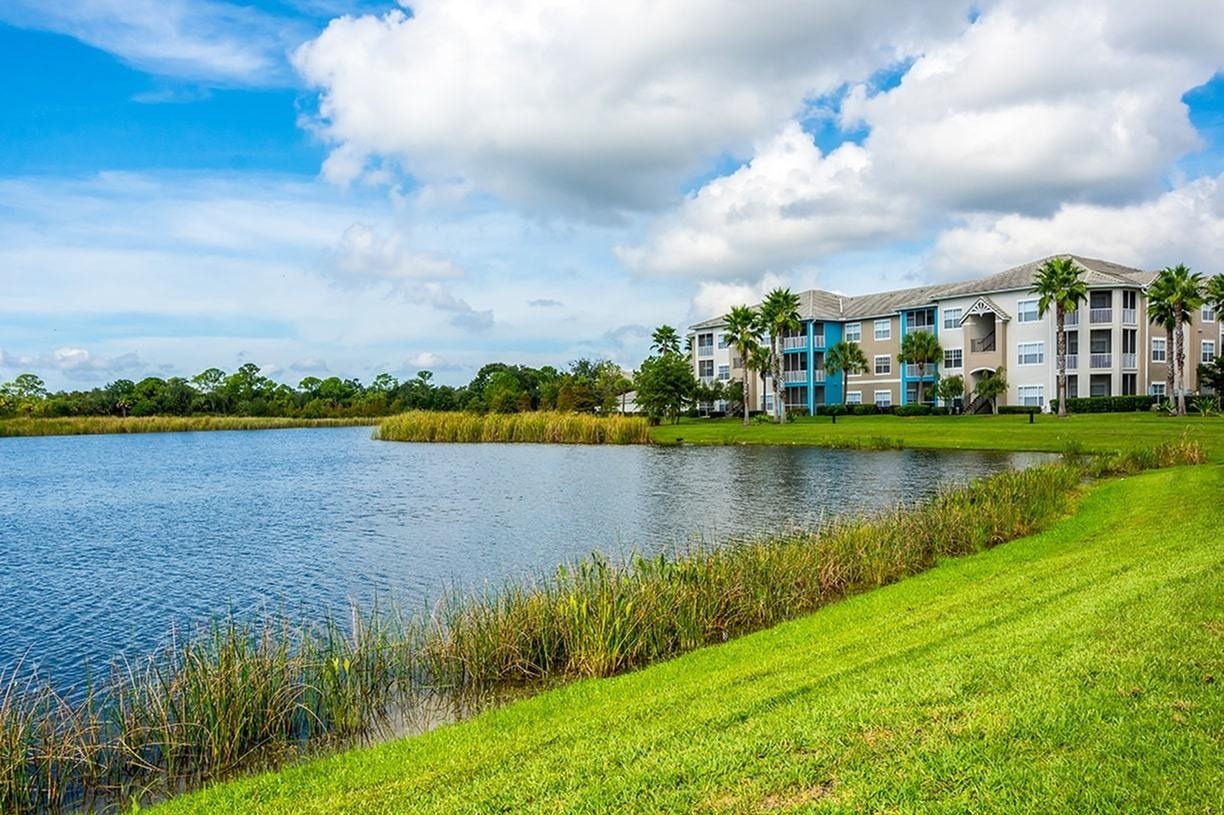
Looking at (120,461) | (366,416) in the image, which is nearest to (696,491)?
(120,461)

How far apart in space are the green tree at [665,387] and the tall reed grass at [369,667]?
180 ft

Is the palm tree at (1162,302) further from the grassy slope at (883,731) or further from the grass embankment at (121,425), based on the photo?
the grass embankment at (121,425)

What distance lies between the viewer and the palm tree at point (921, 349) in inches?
2709

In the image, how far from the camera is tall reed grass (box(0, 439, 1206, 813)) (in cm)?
838

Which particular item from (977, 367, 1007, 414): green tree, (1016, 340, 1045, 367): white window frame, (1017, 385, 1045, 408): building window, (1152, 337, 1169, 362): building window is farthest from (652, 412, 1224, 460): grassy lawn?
(1152, 337, 1169, 362): building window

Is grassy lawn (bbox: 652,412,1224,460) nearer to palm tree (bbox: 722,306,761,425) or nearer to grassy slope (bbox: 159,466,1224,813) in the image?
palm tree (bbox: 722,306,761,425)

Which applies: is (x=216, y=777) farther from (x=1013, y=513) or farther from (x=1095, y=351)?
(x=1095, y=351)

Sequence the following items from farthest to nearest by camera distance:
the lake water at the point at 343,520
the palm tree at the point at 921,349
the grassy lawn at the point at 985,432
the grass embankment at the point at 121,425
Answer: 1. the grass embankment at the point at 121,425
2. the palm tree at the point at 921,349
3. the grassy lawn at the point at 985,432
4. the lake water at the point at 343,520

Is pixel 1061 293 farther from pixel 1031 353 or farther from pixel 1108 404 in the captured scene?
pixel 1108 404

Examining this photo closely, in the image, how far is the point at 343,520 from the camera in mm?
25828

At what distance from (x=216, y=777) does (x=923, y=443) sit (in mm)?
42961

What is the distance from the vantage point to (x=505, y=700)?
407 inches

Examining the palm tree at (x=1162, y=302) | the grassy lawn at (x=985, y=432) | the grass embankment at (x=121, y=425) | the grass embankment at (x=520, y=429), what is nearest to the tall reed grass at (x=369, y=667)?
the grassy lawn at (x=985, y=432)

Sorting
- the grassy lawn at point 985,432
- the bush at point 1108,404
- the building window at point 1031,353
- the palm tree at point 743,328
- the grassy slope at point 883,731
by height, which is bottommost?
the grassy slope at point 883,731
